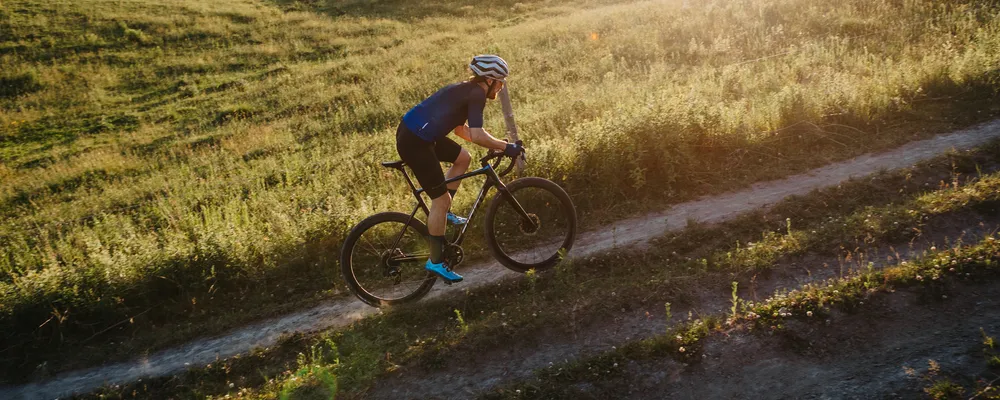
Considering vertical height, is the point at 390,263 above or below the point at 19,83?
below

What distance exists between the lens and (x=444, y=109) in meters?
5.95

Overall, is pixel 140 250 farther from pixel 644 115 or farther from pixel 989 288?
pixel 989 288

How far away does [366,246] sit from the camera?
6691 millimetres

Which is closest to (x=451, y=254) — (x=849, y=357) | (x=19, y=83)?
(x=849, y=357)

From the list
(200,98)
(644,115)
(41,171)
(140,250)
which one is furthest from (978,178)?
(200,98)

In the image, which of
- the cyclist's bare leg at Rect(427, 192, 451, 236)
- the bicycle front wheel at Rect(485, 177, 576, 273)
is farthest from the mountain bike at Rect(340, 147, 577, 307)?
the cyclist's bare leg at Rect(427, 192, 451, 236)

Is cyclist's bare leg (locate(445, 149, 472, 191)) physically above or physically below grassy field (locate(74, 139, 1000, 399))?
above

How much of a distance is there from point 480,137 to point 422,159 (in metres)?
0.69

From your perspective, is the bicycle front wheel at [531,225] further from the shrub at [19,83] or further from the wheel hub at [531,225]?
the shrub at [19,83]

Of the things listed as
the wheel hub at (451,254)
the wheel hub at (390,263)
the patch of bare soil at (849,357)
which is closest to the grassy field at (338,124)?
the wheel hub at (390,263)

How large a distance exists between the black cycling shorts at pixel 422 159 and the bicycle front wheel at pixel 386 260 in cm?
61

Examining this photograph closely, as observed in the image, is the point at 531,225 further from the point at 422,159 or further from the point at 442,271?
the point at 422,159

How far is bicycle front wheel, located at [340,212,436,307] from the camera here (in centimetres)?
660

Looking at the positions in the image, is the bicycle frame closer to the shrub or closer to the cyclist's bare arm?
the cyclist's bare arm
